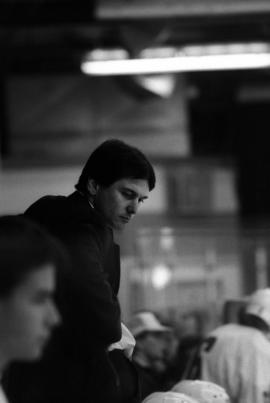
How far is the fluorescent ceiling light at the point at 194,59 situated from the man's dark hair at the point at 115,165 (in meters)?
5.54

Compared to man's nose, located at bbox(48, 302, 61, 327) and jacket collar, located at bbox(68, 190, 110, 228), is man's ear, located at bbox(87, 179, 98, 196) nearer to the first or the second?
jacket collar, located at bbox(68, 190, 110, 228)

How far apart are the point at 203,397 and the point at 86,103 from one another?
6.43 m

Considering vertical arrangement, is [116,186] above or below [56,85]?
below

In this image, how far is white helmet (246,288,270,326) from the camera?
20.0 feet

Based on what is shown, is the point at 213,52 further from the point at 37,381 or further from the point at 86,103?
the point at 37,381

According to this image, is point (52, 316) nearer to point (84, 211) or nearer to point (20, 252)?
point (20, 252)

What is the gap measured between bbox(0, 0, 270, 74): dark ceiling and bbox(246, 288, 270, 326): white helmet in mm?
2484

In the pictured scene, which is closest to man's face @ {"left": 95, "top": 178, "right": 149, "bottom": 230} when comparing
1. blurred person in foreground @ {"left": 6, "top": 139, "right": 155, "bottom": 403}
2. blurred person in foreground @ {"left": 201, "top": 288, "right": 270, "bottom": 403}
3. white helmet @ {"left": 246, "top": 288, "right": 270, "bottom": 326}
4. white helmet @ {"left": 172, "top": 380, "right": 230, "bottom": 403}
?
blurred person in foreground @ {"left": 6, "top": 139, "right": 155, "bottom": 403}

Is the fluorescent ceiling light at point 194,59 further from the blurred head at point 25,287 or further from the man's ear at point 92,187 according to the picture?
the blurred head at point 25,287

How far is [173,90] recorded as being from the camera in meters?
10.9

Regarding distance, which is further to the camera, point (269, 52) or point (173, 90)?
point (173, 90)

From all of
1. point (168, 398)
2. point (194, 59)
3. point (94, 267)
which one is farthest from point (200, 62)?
point (94, 267)

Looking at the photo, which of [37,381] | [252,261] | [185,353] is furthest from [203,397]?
[252,261]

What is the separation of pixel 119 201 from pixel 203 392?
1522 millimetres
